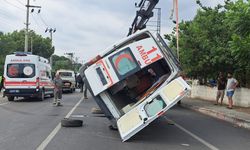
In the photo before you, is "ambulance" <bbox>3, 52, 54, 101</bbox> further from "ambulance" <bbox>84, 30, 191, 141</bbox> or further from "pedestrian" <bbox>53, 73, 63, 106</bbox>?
"ambulance" <bbox>84, 30, 191, 141</bbox>

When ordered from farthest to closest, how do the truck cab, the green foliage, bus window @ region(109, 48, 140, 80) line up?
the truck cab
the green foliage
bus window @ region(109, 48, 140, 80)

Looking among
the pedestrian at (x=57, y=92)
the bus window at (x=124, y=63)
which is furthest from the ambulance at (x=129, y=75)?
the pedestrian at (x=57, y=92)

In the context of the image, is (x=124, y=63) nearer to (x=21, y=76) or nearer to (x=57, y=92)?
(x=57, y=92)

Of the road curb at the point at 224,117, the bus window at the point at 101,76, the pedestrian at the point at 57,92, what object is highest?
the bus window at the point at 101,76

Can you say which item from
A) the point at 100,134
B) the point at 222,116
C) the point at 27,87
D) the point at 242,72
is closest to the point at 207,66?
the point at 242,72

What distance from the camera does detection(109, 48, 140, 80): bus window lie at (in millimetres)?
10633

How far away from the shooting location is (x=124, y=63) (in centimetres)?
1072

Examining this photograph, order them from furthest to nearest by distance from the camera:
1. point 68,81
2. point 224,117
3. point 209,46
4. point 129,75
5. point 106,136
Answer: point 68,81, point 209,46, point 224,117, point 129,75, point 106,136

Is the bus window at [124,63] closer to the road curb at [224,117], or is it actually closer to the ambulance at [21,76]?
the road curb at [224,117]

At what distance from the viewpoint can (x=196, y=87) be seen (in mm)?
31766

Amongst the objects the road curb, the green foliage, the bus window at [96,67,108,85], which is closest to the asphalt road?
the road curb

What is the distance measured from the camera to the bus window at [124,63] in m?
10.6

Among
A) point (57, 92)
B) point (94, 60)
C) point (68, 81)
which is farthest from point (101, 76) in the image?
point (68, 81)

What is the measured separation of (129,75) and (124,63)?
0.35 metres
